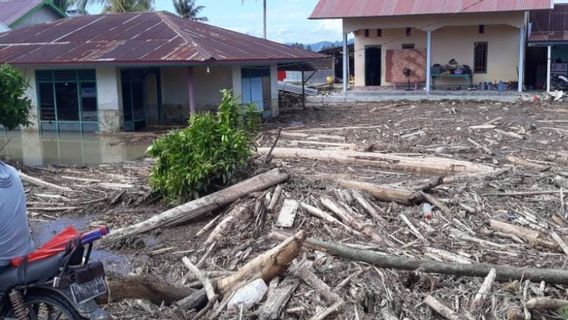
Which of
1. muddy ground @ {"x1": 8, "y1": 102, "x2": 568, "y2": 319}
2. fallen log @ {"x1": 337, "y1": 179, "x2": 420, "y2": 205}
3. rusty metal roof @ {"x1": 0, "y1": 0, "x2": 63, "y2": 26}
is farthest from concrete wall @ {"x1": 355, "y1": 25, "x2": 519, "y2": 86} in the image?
fallen log @ {"x1": 337, "y1": 179, "x2": 420, "y2": 205}

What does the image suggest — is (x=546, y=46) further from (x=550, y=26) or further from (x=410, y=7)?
(x=410, y=7)

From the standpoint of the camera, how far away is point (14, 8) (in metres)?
42.2

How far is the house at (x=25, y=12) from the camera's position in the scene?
40.4 m

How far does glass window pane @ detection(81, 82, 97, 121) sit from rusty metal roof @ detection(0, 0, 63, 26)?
17.9 m

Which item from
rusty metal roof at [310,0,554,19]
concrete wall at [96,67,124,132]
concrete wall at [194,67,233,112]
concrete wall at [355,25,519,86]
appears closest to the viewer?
concrete wall at [96,67,124,132]

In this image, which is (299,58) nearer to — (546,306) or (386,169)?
(386,169)

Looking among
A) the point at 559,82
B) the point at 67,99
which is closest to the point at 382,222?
the point at 67,99

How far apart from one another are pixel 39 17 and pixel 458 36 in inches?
1036

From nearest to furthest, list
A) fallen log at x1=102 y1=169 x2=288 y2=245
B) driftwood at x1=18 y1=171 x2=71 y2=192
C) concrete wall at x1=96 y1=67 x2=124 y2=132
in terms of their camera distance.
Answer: fallen log at x1=102 y1=169 x2=288 y2=245 → driftwood at x1=18 y1=171 x2=71 y2=192 → concrete wall at x1=96 y1=67 x2=124 y2=132

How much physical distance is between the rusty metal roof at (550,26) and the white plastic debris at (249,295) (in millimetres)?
28377

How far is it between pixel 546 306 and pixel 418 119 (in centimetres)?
1699

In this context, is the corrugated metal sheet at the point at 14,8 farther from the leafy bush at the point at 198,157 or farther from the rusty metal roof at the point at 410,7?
the leafy bush at the point at 198,157

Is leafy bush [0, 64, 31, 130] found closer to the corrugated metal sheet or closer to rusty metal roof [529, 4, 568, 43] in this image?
rusty metal roof [529, 4, 568, 43]

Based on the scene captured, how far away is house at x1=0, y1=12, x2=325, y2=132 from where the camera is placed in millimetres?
23500
